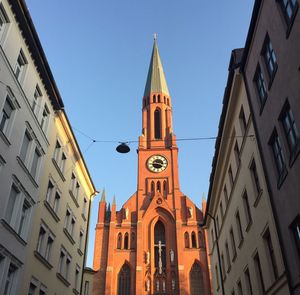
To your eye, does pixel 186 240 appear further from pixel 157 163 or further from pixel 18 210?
pixel 18 210

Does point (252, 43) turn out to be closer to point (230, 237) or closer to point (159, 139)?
point (230, 237)

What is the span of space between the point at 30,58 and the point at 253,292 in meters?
15.8

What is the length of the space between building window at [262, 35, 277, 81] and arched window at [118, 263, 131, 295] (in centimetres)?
3756

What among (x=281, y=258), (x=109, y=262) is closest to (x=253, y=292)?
(x=281, y=258)

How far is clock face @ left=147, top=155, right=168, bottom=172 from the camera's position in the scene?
5653 cm

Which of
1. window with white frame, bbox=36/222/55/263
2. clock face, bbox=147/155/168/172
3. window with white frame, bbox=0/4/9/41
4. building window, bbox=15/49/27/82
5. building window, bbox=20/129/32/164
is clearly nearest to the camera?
window with white frame, bbox=0/4/9/41

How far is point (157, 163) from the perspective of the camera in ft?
188

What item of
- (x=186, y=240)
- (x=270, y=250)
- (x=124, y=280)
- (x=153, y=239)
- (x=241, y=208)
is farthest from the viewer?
(x=153, y=239)

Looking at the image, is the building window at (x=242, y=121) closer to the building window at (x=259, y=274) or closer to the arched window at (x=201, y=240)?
the building window at (x=259, y=274)

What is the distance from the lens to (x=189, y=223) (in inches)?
1953

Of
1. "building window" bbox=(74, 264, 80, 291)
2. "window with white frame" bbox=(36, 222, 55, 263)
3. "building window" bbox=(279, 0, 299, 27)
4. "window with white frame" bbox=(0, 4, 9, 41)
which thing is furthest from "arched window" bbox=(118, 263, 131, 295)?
"building window" bbox=(279, 0, 299, 27)

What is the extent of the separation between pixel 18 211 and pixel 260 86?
39.6ft

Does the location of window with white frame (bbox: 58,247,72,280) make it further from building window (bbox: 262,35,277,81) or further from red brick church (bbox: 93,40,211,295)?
red brick church (bbox: 93,40,211,295)

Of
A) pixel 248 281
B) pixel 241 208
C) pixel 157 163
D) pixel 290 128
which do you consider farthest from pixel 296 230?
pixel 157 163
